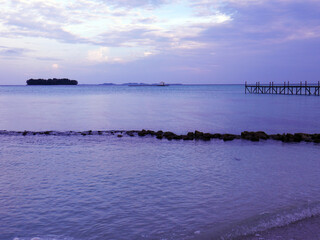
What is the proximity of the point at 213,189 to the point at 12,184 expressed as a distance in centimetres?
700

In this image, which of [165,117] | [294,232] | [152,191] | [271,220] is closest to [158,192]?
[152,191]

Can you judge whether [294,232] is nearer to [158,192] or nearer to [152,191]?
[158,192]

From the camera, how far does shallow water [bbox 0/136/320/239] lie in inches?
287

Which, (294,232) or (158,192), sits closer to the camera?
(294,232)

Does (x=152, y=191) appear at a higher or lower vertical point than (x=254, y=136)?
lower

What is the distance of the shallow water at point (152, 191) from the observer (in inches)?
287

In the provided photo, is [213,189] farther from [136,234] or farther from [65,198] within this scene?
[65,198]

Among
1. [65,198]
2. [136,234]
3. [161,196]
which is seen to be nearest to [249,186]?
[161,196]

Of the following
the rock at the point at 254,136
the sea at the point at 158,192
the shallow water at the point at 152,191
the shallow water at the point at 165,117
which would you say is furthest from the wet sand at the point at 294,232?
the shallow water at the point at 165,117

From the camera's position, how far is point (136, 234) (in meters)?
6.93

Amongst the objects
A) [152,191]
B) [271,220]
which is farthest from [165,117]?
[271,220]

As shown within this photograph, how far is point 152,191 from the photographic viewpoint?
9812mm

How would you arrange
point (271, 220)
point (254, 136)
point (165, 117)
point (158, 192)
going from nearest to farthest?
point (271, 220)
point (158, 192)
point (254, 136)
point (165, 117)

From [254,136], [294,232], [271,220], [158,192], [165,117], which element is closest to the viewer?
[294,232]
